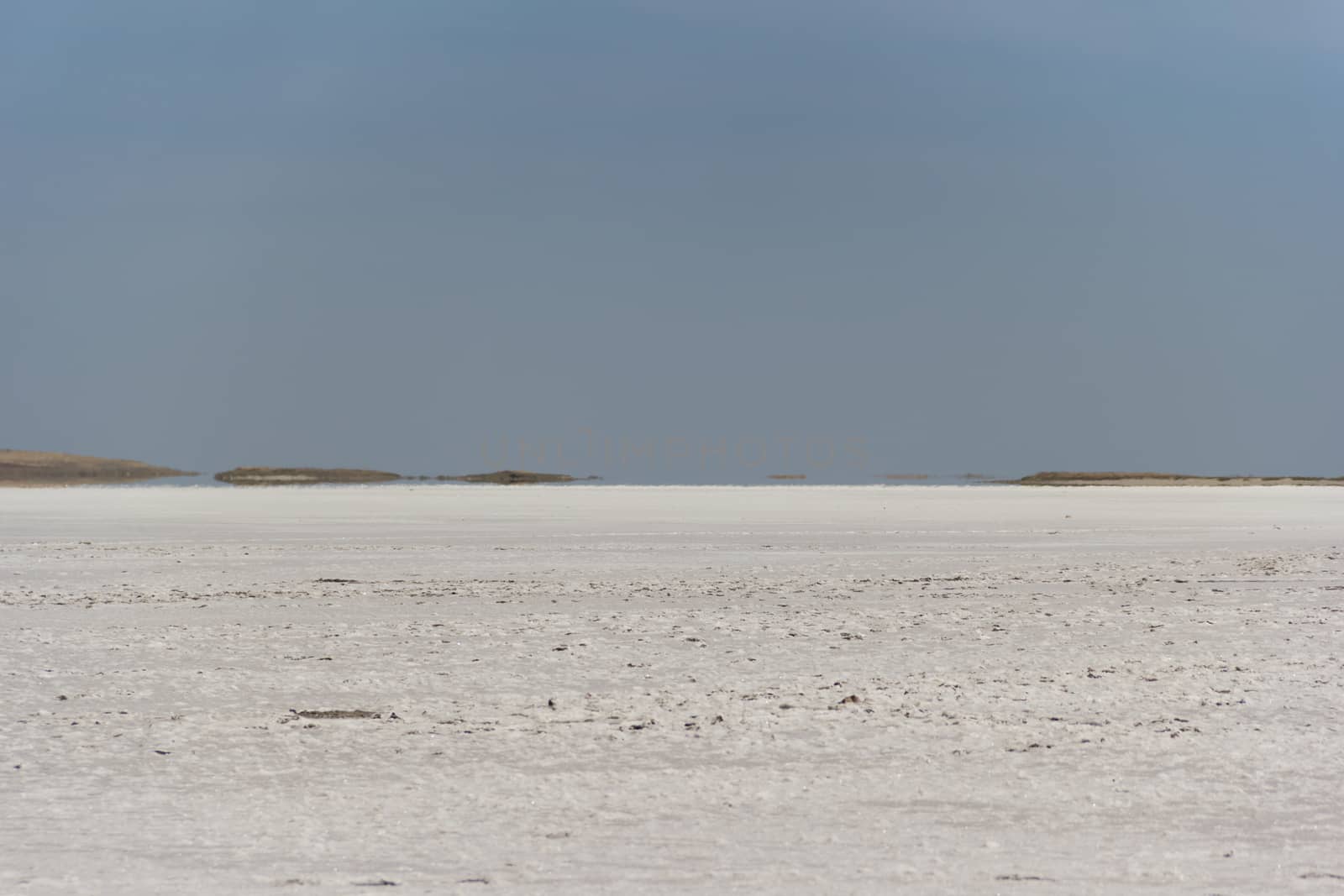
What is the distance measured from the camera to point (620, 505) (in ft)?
143

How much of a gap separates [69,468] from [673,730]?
116 m

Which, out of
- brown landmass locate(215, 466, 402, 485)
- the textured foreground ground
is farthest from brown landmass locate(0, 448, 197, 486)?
the textured foreground ground

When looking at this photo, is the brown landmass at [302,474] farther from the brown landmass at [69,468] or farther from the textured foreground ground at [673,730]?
the textured foreground ground at [673,730]

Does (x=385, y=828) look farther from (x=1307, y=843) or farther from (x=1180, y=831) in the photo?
(x=1307, y=843)

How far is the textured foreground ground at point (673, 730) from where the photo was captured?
5875 mm

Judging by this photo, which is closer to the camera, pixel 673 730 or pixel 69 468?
pixel 673 730

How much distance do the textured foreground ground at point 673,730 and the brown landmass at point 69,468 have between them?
314 ft

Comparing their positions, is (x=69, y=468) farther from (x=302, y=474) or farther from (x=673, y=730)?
(x=673, y=730)

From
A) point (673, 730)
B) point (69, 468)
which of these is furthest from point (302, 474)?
point (673, 730)

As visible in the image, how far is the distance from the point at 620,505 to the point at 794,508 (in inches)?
226

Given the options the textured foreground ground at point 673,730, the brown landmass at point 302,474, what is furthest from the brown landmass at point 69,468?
the textured foreground ground at point 673,730

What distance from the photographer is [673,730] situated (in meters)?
8.54

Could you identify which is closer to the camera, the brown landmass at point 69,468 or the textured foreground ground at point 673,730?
the textured foreground ground at point 673,730

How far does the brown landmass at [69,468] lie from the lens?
107 meters
